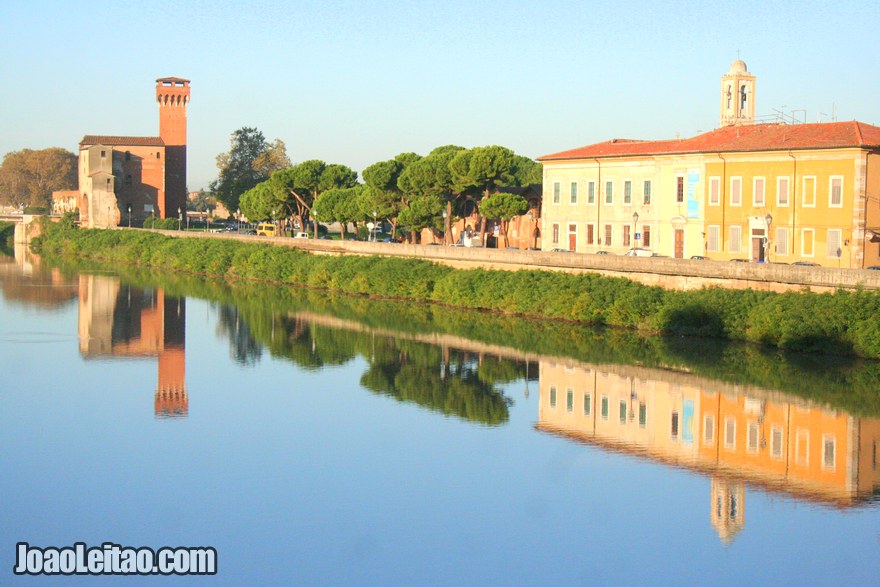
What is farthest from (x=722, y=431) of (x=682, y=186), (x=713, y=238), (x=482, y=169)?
(x=482, y=169)

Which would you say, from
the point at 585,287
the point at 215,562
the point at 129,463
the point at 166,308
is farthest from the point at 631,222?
the point at 215,562

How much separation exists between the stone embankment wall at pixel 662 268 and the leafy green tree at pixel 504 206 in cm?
428

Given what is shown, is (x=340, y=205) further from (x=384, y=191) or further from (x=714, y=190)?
(x=714, y=190)

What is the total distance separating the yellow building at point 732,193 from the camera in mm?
35031

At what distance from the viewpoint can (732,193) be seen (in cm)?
3869

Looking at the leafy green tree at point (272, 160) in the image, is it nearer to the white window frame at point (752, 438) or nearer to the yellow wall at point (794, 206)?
the yellow wall at point (794, 206)

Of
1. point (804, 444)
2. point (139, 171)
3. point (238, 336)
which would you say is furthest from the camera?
point (139, 171)

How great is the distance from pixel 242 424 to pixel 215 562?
848 cm

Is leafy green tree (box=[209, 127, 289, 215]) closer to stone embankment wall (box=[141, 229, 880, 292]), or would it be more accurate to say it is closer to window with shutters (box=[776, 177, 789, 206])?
stone embankment wall (box=[141, 229, 880, 292])

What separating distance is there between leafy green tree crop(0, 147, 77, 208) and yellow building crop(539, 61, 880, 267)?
275 feet

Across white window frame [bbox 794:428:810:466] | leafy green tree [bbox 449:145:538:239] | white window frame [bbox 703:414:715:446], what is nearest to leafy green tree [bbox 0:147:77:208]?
leafy green tree [bbox 449:145:538:239]

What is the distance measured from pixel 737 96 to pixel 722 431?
26.5m

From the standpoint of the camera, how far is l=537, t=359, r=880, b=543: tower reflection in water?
19453 millimetres

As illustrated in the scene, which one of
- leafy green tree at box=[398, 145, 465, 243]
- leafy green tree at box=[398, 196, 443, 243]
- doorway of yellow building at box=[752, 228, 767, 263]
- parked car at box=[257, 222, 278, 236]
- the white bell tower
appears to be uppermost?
the white bell tower
